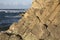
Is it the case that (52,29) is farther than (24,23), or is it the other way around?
Result: (24,23)

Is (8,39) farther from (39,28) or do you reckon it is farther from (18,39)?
(39,28)

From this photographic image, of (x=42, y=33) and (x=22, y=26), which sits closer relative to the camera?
(x=42, y=33)

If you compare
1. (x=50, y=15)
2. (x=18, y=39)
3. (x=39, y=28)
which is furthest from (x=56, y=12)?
(x=18, y=39)

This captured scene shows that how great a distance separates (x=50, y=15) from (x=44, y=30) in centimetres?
128

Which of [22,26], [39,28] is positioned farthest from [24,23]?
[39,28]

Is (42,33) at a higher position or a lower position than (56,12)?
lower

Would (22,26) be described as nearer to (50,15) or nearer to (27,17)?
(27,17)

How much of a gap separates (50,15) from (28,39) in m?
2.28

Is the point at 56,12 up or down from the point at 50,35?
up

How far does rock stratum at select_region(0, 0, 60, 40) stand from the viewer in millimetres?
Answer: 17594

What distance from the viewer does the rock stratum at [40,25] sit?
57.7ft

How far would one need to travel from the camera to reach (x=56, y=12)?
1823cm

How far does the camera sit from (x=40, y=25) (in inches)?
716

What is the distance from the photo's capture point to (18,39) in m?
18.1
